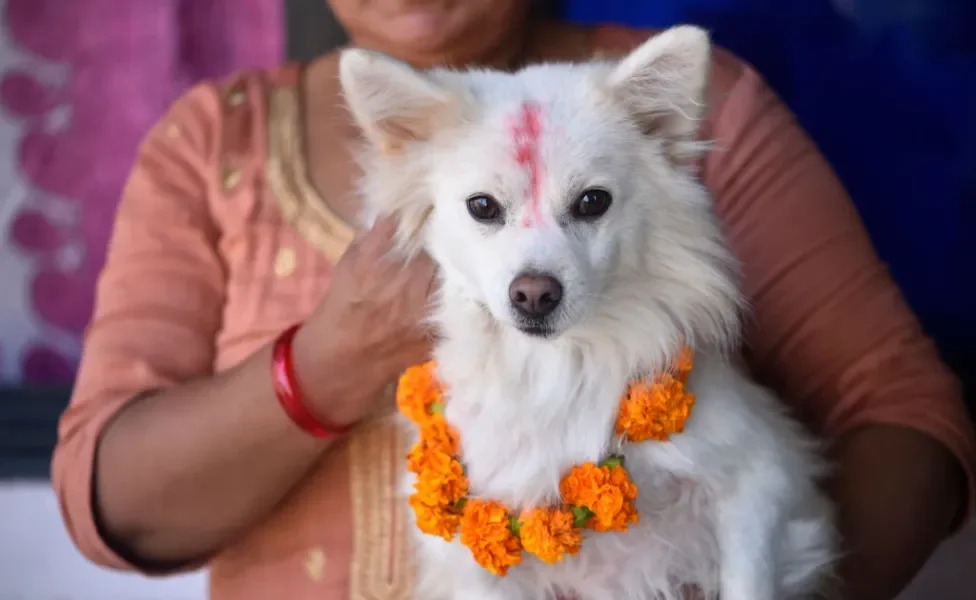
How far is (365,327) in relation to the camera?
100cm

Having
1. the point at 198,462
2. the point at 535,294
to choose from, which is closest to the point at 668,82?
the point at 535,294

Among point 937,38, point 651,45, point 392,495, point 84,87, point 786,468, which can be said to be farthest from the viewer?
point 84,87

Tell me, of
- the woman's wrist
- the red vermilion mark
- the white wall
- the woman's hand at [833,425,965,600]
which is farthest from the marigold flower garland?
the white wall

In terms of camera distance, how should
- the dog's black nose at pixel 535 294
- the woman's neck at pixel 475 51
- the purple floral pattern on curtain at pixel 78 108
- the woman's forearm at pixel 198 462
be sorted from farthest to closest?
the purple floral pattern on curtain at pixel 78 108
the woman's neck at pixel 475 51
the woman's forearm at pixel 198 462
the dog's black nose at pixel 535 294

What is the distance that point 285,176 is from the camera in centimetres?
121

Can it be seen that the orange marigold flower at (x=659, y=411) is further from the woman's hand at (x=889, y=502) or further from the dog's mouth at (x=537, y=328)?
the woman's hand at (x=889, y=502)

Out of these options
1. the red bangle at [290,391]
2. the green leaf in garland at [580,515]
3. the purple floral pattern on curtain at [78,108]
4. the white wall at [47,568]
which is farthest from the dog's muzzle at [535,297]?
the white wall at [47,568]

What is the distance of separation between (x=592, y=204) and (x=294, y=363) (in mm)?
413

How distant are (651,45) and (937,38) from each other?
1084 millimetres

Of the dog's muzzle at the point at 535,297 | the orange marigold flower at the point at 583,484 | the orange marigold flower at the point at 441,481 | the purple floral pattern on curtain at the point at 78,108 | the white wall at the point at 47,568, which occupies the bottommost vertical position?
the white wall at the point at 47,568

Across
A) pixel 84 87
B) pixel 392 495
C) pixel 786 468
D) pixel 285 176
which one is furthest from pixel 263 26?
pixel 786 468

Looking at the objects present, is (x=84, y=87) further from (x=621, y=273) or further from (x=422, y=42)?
(x=621, y=273)

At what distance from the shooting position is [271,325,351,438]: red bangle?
1.05 m

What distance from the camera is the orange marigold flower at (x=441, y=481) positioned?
37.3 inches
